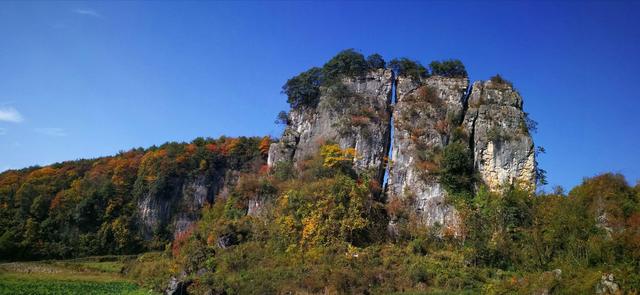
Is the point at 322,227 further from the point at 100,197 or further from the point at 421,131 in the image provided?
the point at 100,197

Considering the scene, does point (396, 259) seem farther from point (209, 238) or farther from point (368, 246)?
point (209, 238)

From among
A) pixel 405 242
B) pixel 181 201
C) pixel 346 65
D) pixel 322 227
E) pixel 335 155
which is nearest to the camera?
pixel 322 227

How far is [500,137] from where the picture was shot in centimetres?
3897

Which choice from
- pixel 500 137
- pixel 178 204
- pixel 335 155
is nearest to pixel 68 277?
pixel 178 204

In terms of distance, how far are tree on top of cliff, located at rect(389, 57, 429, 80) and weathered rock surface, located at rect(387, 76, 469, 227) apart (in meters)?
0.57

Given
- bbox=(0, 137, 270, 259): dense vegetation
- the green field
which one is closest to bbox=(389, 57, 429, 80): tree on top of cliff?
bbox=(0, 137, 270, 259): dense vegetation

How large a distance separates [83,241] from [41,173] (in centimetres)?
1433

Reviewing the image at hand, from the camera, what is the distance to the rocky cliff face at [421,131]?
38.5 metres

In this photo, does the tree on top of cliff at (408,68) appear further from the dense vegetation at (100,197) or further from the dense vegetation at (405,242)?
the dense vegetation at (100,197)

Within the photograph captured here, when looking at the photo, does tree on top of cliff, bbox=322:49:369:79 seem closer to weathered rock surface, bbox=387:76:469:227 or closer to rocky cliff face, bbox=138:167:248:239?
weathered rock surface, bbox=387:76:469:227

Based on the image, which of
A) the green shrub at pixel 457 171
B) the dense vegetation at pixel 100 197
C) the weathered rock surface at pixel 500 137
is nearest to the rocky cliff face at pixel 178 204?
the dense vegetation at pixel 100 197

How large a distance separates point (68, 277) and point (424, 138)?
31.3 meters

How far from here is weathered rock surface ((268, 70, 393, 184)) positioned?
144 ft

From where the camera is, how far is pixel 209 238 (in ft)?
141
